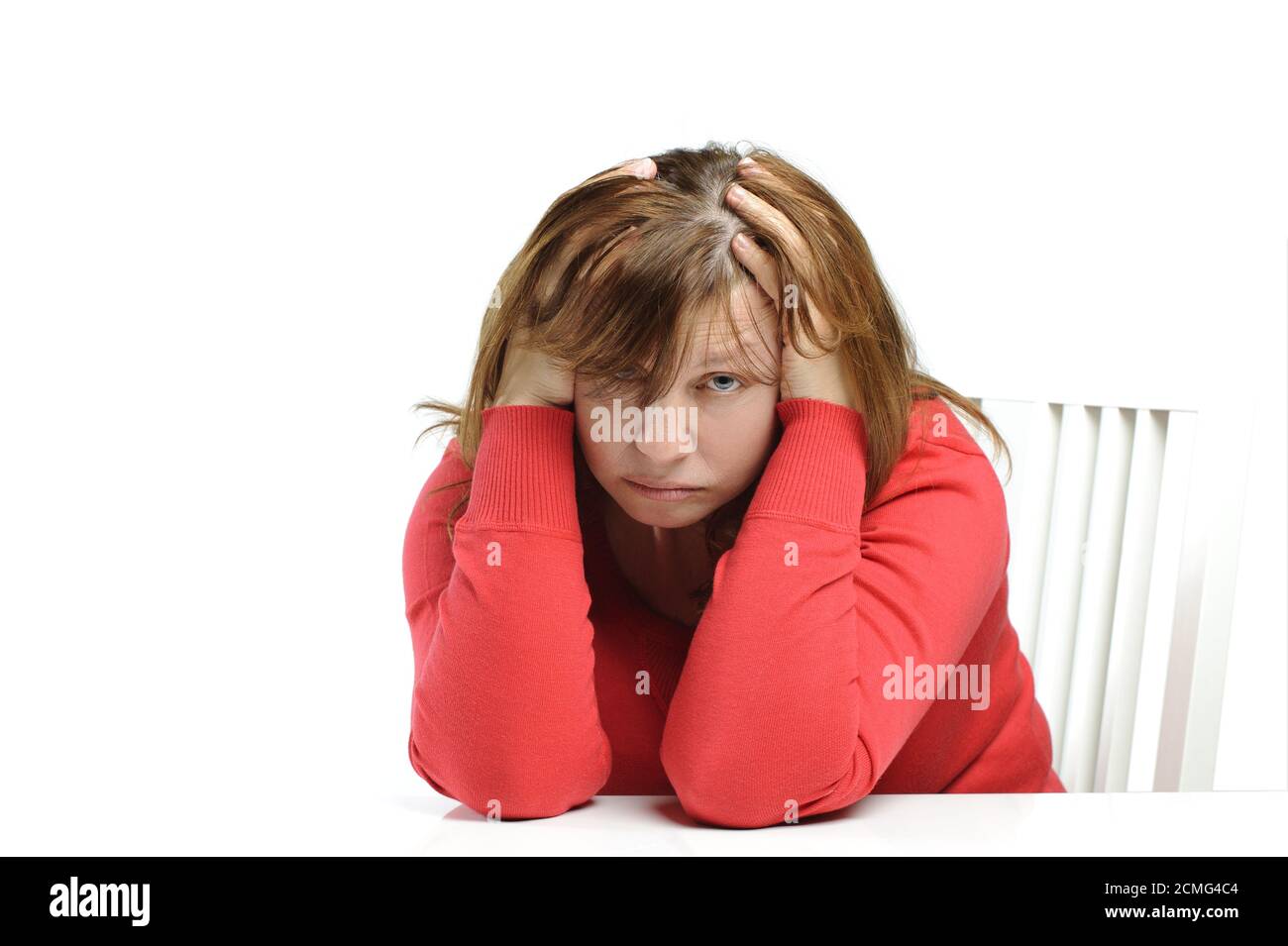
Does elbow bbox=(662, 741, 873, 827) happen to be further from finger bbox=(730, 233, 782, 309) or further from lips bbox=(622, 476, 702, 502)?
finger bbox=(730, 233, 782, 309)

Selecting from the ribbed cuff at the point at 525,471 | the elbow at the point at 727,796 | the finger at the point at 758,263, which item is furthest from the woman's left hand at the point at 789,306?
the elbow at the point at 727,796

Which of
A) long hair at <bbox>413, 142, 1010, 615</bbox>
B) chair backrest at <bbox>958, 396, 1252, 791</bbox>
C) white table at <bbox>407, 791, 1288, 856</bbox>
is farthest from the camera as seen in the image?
chair backrest at <bbox>958, 396, 1252, 791</bbox>

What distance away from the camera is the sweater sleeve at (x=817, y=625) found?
722 millimetres

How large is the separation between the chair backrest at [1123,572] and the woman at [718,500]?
32cm

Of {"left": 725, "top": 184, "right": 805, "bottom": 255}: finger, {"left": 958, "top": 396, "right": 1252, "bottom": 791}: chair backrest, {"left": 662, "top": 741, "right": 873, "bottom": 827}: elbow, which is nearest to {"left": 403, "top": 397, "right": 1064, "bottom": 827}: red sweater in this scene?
{"left": 662, "top": 741, "right": 873, "bottom": 827}: elbow

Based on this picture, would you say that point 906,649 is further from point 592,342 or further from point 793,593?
point 592,342

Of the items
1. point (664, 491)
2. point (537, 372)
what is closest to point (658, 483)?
point (664, 491)

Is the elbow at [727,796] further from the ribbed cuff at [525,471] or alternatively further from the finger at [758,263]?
the finger at [758,263]

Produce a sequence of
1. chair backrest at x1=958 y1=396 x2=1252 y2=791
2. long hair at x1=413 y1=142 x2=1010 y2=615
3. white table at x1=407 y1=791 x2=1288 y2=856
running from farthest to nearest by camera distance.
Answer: chair backrest at x1=958 y1=396 x2=1252 y2=791, long hair at x1=413 y1=142 x2=1010 y2=615, white table at x1=407 y1=791 x2=1288 y2=856

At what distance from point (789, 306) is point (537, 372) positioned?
0.17 meters

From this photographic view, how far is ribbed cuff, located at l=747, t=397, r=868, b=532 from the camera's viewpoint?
2.58ft

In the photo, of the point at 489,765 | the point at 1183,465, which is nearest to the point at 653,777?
the point at 489,765

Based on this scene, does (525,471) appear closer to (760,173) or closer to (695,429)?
(695,429)

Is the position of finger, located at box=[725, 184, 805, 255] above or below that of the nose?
above
